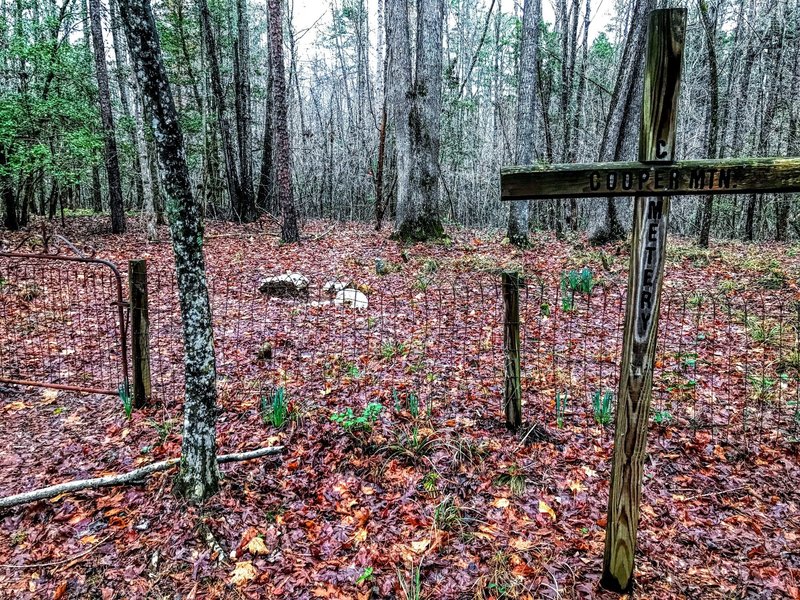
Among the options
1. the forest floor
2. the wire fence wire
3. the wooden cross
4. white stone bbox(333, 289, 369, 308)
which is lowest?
the forest floor

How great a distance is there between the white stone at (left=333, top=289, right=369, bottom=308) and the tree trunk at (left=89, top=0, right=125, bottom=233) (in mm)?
9544

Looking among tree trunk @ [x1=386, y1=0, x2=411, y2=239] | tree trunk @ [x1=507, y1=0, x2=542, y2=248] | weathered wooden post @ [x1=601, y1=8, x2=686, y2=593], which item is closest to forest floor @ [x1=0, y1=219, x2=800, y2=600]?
weathered wooden post @ [x1=601, y1=8, x2=686, y2=593]

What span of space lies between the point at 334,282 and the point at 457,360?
10.8 feet

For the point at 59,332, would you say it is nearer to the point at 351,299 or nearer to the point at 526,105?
the point at 351,299

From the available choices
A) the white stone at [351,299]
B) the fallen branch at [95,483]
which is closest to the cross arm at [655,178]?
the fallen branch at [95,483]

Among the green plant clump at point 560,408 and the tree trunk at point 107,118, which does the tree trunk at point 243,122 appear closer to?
the tree trunk at point 107,118

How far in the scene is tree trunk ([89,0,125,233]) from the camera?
11.9 m

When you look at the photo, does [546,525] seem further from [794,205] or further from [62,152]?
[794,205]

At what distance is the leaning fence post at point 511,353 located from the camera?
388 cm

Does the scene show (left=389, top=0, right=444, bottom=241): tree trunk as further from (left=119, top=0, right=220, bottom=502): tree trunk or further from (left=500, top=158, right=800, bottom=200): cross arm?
(left=500, top=158, right=800, bottom=200): cross arm

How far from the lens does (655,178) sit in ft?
7.04

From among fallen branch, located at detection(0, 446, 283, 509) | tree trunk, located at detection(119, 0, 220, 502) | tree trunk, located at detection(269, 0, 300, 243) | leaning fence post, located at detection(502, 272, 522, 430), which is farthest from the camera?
tree trunk, located at detection(269, 0, 300, 243)

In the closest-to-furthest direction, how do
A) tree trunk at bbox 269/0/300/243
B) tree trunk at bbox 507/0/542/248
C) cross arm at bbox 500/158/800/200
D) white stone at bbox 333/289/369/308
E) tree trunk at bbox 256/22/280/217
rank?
1. cross arm at bbox 500/158/800/200
2. white stone at bbox 333/289/369/308
3. tree trunk at bbox 507/0/542/248
4. tree trunk at bbox 269/0/300/243
5. tree trunk at bbox 256/22/280/217

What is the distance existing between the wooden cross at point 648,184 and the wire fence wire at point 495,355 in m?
1.73
